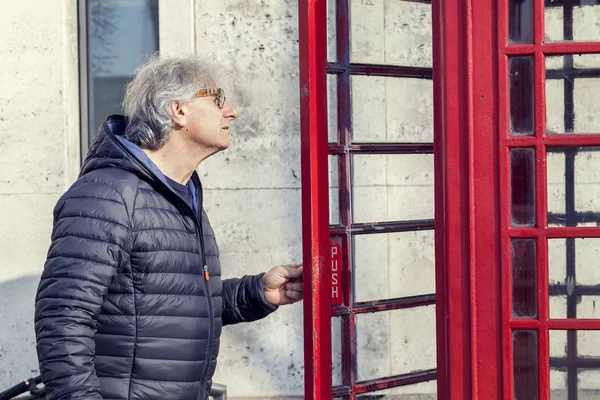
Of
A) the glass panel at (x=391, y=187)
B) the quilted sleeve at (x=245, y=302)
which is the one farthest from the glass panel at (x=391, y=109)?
the quilted sleeve at (x=245, y=302)

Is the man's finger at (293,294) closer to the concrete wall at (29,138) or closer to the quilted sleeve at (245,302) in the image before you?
the quilted sleeve at (245,302)

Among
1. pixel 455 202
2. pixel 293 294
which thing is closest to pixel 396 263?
pixel 293 294

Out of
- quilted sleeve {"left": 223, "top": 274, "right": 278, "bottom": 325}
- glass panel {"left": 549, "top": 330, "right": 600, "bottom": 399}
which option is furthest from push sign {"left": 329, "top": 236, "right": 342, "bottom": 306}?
glass panel {"left": 549, "top": 330, "right": 600, "bottom": 399}

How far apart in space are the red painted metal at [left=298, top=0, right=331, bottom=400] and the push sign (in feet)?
0.73

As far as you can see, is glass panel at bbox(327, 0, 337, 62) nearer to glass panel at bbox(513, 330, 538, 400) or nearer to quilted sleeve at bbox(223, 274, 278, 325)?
quilted sleeve at bbox(223, 274, 278, 325)

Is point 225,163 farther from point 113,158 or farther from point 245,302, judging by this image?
point 113,158

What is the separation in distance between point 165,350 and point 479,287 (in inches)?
37.4

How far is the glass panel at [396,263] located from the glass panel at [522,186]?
1.38m

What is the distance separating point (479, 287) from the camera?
8.28ft

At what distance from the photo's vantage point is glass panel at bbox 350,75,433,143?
3.50 metres

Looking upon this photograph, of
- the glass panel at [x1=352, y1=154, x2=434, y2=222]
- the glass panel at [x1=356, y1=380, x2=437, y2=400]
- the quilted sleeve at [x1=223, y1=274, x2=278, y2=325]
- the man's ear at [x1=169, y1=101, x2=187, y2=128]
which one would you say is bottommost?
the glass panel at [x1=356, y1=380, x2=437, y2=400]

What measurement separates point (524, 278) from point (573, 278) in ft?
0.46

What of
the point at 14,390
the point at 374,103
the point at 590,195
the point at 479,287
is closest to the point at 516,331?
the point at 479,287

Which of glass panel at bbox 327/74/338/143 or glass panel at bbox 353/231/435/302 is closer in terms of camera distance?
glass panel at bbox 327/74/338/143
